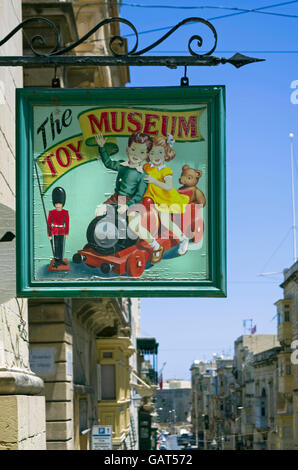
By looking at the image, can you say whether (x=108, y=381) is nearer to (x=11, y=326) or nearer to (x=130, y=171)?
(x=11, y=326)

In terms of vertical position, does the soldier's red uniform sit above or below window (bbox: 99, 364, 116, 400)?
above

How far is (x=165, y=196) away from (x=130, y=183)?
10.1 inches

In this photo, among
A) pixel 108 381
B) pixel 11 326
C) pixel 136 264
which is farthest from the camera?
pixel 108 381

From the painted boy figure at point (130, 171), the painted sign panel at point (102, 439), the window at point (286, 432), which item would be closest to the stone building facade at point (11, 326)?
the painted boy figure at point (130, 171)

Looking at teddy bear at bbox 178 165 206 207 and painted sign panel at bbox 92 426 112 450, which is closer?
teddy bear at bbox 178 165 206 207

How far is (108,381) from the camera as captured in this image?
94.4 feet

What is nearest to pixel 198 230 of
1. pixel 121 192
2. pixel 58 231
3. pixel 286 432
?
pixel 121 192

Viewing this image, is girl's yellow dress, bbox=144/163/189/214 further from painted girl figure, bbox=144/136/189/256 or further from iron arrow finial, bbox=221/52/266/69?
iron arrow finial, bbox=221/52/266/69

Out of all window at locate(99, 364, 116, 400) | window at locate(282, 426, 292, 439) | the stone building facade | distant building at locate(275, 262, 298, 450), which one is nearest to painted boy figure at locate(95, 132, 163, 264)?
the stone building facade

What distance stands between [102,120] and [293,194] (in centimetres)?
4904

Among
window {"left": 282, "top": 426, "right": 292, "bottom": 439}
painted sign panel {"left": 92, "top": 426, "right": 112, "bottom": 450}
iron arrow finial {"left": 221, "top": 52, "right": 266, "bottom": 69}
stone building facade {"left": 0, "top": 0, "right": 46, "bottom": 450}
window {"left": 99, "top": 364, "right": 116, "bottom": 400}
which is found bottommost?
window {"left": 282, "top": 426, "right": 292, "bottom": 439}

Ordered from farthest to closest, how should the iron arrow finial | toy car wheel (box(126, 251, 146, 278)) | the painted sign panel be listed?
the painted sign panel
toy car wheel (box(126, 251, 146, 278))
the iron arrow finial

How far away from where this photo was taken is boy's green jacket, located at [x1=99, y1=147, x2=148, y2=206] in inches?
226

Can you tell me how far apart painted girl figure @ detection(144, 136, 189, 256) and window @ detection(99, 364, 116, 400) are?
23.5m
